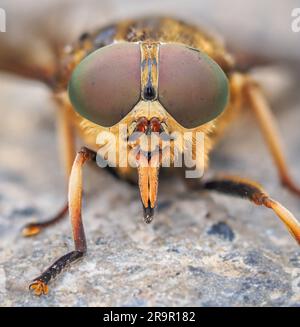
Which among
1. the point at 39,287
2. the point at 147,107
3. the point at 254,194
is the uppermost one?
the point at 147,107

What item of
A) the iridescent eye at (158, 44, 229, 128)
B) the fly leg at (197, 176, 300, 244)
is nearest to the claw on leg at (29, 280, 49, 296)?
the iridescent eye at (158, 44, 229, 128)

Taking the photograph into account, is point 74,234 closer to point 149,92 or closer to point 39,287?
point 39,287

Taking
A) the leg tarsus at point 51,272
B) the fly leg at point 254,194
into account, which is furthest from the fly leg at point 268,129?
the leg tarsus at point 51,272

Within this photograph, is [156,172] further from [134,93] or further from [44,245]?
[44,245]

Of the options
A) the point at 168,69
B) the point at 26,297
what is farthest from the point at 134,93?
the point at 26,297

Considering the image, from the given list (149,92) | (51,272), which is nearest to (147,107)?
(149,92)
